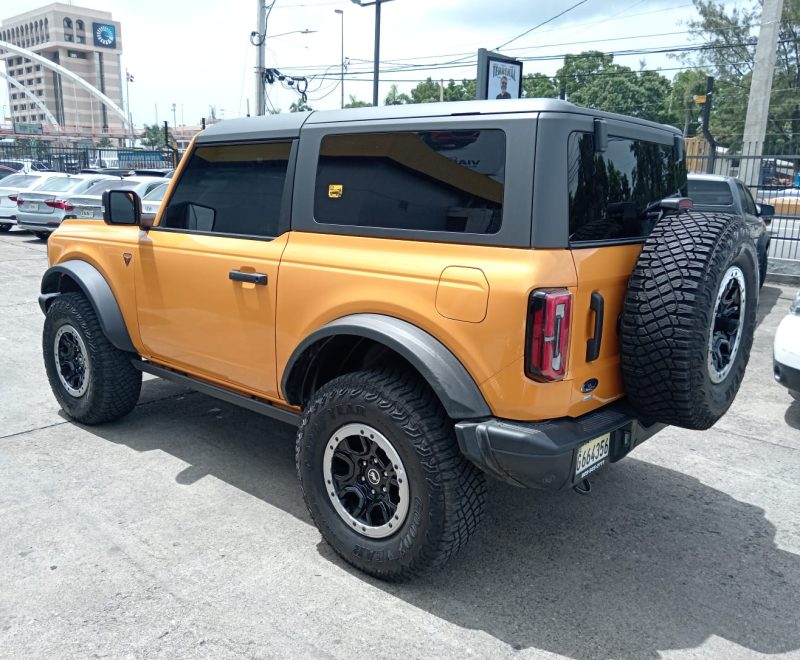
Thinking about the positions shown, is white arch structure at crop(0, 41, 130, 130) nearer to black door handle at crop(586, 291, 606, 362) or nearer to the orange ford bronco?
the orange ford bronco

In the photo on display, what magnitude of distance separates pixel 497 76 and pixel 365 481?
37.0 feet

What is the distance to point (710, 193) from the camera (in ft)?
30.0

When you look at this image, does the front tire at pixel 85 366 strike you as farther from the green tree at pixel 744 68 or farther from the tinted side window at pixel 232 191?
the green tree at pixel 744 68

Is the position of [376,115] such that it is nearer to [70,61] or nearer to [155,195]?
[155,195]

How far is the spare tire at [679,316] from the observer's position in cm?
277

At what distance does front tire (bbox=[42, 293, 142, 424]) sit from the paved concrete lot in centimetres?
20

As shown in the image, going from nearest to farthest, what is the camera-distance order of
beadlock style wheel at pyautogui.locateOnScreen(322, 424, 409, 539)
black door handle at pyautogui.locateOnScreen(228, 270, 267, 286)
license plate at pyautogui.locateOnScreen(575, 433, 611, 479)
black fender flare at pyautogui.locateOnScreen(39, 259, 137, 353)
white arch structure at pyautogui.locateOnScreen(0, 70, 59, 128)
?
license plate at pyautogui.locateOnScreen(575, 433, 611, 479)
beadlock style wheel at pyautogui.locateOnScreen(322, 424, 409, 539)
black door handle at pyautogui.locateOnScreen(228, 270, 267, 286)
black fender flare at pyautogui.locateOnScreen(39, 259, 137, 353)
white arch structure at pyautogui.locateOnScreen(0, 70, 59, 128)

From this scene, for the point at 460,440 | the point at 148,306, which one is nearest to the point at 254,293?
the point at 148,306

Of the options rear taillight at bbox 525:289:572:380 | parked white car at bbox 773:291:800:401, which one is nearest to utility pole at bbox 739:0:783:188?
parked white car at bbox 773:291:800:401

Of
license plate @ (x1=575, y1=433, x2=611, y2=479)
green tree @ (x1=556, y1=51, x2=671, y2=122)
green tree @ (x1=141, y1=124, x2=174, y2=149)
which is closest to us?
license plate @ (x1=575, y1=433, x2=611, y2=479)

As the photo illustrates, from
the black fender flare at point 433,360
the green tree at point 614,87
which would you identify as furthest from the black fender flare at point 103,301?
the green tree at point 614,87

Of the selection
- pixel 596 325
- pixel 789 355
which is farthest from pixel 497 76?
pixel 596 325

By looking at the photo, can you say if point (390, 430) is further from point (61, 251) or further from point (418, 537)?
point (61, 251)

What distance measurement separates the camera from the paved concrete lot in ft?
9.01
